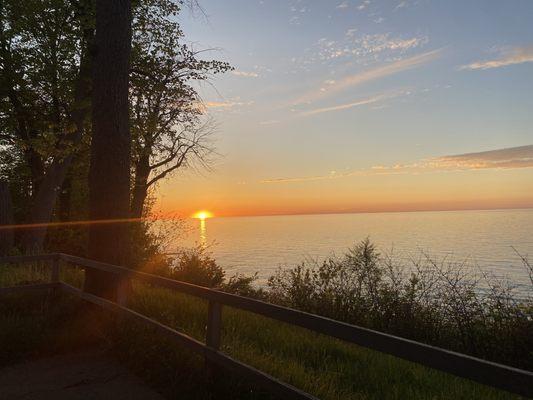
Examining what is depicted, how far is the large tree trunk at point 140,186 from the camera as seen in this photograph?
27703 millimetres

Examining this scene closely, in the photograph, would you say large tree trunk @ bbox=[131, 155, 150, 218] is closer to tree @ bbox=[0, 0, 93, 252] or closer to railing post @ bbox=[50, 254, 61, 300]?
tree @ bbox=[0, 0, 93, 252]

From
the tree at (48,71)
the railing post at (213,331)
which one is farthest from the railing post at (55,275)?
the tree at (48,71)

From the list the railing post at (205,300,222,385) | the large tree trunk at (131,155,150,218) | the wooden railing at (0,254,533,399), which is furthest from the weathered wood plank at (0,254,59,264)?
the large tree trunk at (131,155,150,218)

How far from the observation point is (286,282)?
12.9 m

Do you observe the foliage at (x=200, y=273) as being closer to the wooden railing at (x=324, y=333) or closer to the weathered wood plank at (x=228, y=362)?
the weathered wood plank at (x=228, y=362)

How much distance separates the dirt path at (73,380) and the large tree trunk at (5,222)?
507 inches

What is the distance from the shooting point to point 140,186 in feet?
92.6

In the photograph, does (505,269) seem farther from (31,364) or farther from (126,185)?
(31,364)

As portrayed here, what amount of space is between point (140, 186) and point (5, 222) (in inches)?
413

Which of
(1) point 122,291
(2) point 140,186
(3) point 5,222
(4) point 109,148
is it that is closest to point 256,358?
(1) point 122,291

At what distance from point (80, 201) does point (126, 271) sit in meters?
21.2

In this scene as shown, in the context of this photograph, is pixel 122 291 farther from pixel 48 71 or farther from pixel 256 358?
pixel 48 71

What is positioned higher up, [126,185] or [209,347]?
[126,185]

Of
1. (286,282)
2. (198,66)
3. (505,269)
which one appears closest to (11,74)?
(198,66)
